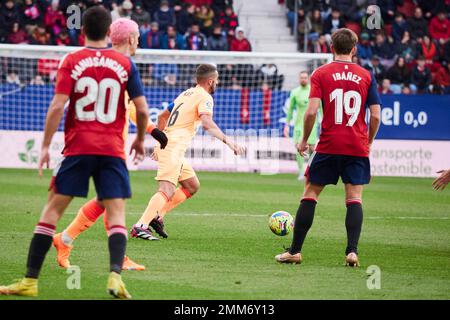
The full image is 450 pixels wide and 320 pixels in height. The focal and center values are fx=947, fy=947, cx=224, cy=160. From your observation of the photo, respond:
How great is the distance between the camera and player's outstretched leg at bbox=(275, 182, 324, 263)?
9352mm

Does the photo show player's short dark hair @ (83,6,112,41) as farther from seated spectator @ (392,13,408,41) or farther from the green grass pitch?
seated spectator @ (392,13,408,41)

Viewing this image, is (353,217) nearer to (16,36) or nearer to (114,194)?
(114,194)

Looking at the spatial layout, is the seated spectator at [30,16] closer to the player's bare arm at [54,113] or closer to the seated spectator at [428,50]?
the seated spectator at [428,50]

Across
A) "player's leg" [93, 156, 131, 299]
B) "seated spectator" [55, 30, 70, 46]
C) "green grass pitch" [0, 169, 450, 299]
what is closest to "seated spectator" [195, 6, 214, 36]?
"seated spectator" [55, 30, 70, 46]

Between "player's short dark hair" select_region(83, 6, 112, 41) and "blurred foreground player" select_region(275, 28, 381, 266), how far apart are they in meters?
2.61

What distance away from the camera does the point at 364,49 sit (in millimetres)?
28203

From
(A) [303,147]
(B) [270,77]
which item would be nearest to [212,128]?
(A) [303,147]

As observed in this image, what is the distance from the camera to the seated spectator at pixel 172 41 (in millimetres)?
26812

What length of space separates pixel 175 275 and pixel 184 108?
3456 mm

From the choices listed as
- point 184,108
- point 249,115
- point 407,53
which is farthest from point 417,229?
point 407,53

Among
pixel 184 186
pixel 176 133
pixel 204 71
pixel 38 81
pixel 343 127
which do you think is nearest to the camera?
pixel 343 127

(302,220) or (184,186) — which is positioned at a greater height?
(184,186)

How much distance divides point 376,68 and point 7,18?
10495 millimetres

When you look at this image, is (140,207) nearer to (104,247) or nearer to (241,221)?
(241,221)
